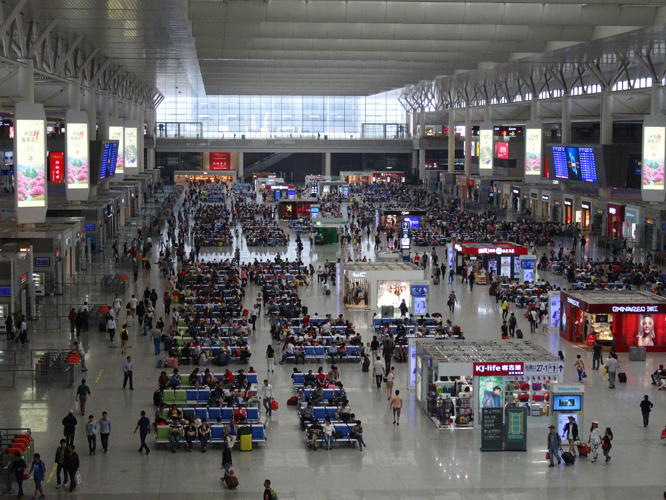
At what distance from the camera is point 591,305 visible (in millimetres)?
28000

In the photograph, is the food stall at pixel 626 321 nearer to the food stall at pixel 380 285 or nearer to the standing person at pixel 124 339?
the food stall at pixel 380 285

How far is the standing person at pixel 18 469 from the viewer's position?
52.5 feet

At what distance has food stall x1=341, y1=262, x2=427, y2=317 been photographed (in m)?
33.6

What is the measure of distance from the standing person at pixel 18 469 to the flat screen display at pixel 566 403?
9.13 metres

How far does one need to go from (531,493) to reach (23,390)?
11.6m

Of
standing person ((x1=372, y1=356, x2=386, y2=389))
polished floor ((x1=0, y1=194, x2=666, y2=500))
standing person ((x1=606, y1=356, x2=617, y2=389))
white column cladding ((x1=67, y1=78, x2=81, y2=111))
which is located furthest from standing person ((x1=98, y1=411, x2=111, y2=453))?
white column cladding ((x1=67, y1=78, x2=81, y2=111))

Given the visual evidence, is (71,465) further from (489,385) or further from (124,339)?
(124,339)

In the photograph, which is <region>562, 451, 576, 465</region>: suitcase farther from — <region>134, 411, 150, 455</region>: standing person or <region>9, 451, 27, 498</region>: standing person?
<region>9, 451, 27, 498</region>: standing person

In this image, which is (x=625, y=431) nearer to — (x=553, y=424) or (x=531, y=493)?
(x=553, y=424)

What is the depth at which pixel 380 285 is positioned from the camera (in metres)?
33.9

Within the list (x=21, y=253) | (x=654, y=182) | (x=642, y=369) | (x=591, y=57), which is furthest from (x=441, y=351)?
(x=591, y=57)

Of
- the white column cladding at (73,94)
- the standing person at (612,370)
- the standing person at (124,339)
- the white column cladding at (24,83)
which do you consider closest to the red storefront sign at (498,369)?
the standing person at (612,370)

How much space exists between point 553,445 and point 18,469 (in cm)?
852

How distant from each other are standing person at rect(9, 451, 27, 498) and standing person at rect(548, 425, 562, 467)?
8.41 metres
